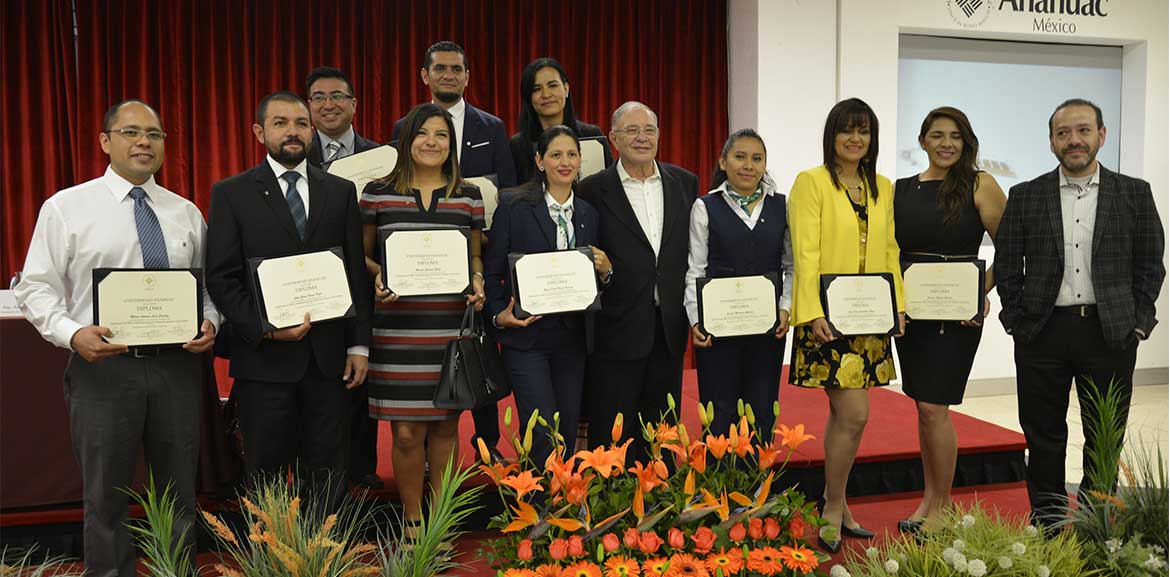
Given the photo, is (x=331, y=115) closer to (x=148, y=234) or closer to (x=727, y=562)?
(x=148, y=234)

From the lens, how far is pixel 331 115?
331 centimetres

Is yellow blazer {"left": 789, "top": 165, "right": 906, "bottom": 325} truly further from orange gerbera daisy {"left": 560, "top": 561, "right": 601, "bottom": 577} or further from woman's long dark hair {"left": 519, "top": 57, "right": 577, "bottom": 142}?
orange gerbera daisy {"left": 560, "top": 561, "right": 601, "bottom": 577}

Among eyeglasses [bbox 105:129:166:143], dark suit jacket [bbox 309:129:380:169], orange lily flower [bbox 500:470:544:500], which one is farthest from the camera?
dark suit jacket [bbox 309:129:380:169]

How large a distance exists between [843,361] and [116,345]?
2213 millimetres

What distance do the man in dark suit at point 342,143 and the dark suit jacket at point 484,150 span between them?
0.20 m

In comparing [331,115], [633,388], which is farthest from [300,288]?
[633,388]

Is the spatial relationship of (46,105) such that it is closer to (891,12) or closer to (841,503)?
(841,503)

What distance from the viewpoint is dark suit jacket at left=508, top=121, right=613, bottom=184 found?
341 centimetres

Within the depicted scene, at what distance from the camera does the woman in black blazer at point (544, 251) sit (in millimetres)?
2871

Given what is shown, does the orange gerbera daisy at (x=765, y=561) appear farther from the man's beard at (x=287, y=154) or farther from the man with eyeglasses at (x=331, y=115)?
the man with eyeglasses at (x=331, y=115)

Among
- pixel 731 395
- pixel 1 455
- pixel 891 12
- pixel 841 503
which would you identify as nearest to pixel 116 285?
pixel 1 455

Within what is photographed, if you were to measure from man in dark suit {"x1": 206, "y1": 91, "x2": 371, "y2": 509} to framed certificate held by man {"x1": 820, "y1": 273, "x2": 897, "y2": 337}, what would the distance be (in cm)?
149

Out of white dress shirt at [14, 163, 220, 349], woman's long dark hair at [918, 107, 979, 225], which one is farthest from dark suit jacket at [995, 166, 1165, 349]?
white dress shirt at [14, 163, 220, 349]

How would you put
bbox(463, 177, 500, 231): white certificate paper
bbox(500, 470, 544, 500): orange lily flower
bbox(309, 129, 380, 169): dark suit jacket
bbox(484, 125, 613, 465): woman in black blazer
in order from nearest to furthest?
bbox(500, 470, 544, 500): orange lily flower < bbox(484, 125, 613, 465): woman in black blazer < bbox(463, 177, 500, 231): white certificate paper < bbox(309, 129, 380, 169): dark suit jacket
